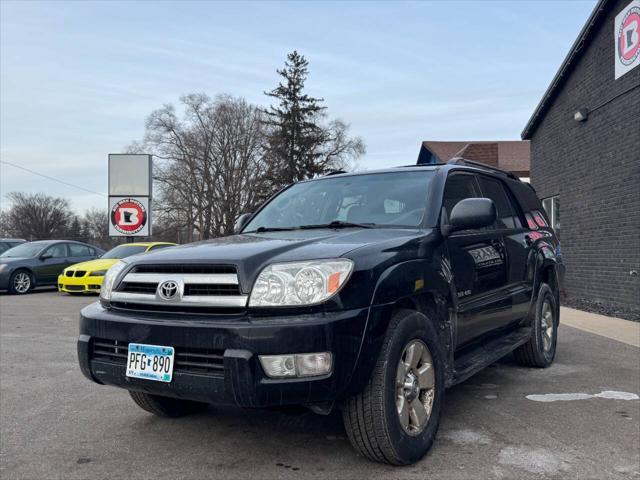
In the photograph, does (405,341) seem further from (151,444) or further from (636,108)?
(636,108)

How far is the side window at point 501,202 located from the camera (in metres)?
5.08

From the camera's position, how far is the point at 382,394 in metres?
2.96

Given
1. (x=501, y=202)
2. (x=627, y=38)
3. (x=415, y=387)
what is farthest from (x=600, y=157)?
(x=415, y=387)

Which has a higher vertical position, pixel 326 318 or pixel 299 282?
pixel 299 282

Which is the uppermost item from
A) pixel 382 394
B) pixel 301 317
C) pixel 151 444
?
pixel 301 317

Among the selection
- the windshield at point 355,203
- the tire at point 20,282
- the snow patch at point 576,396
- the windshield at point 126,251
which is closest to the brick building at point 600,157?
the snow patch at point 576,396

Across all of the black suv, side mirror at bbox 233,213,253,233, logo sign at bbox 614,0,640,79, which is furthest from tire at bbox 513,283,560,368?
logo sign at bbox 614,0,640,79

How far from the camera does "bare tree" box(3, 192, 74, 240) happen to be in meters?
87.6

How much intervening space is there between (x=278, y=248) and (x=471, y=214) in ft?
4.38

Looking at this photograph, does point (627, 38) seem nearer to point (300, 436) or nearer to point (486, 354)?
point (486, 354)

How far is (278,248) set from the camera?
318cm

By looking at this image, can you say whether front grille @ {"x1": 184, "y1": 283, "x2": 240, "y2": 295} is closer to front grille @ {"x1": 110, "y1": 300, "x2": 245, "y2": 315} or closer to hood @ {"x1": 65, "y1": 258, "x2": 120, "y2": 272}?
front grille @ {"x1": 110, "y1": 300, "x2": 245, "y2": 315}

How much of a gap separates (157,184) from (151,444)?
49.1 metres

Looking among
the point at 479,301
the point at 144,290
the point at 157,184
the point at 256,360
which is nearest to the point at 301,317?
the point at 256,360
